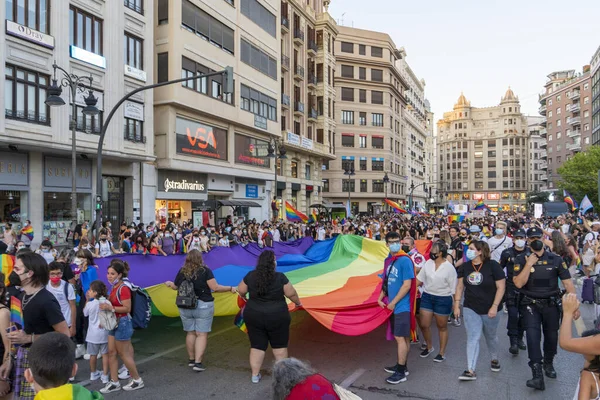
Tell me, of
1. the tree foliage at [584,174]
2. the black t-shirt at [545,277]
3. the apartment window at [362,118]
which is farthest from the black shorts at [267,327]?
the apartment window at [362,118]

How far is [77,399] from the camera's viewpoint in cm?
279

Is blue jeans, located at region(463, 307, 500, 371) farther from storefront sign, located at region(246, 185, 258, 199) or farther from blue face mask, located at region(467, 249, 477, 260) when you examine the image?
storefront sign, located at region(246, 185, 258, 199)

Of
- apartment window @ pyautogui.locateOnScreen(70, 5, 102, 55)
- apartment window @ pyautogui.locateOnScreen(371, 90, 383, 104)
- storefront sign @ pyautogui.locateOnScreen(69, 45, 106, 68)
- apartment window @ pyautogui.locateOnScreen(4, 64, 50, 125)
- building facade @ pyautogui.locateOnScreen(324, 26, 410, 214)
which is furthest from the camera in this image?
apartment window @ pyautogui.locateOnScreen(371, 90, 383, 104)

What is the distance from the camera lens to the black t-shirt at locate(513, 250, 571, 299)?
244 inches

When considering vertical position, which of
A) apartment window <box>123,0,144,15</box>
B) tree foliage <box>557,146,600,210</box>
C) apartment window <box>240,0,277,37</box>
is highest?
apartment window <box>240,0,277,37</box>

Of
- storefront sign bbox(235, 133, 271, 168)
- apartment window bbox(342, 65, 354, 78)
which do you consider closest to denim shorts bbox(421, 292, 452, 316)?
storefront sign bbox(235, 133, 271, 168)

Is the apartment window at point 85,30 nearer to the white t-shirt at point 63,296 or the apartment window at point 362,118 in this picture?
the white t-shirt at point 63,296

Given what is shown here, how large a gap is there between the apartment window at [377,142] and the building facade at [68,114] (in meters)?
45.3

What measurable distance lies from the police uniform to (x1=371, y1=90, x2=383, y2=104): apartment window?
209ft

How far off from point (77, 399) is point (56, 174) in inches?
861

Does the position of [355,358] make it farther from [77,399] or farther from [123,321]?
[77,399]

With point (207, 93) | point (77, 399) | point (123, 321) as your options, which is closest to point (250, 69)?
point (207, 93)

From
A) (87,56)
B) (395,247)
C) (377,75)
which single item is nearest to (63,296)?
Answer: (395,247)

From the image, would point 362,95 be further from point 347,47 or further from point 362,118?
point 347,47
